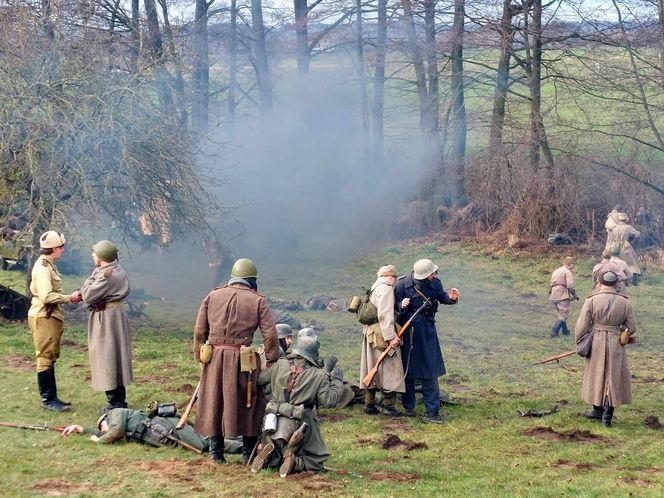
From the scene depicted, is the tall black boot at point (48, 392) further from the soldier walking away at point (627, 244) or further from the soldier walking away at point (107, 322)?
the soldier walking away at point (627, 244)

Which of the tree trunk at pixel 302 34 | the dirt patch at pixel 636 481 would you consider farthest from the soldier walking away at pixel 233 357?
the tree trunk at pixel 302 34

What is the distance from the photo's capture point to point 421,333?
1102cm

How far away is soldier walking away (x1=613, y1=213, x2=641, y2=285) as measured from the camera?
855 inches

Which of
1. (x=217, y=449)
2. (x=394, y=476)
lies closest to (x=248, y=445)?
(x=217, y=449)

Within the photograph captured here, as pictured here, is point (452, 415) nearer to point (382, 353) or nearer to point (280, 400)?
point (382, 353)

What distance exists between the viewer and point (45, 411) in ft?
34.4

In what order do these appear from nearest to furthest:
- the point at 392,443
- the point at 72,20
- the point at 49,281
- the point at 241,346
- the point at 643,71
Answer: the point at 241,346 → the point at 392,443 → the point at 49,281 → the point at 72,20 → the point at 643,71

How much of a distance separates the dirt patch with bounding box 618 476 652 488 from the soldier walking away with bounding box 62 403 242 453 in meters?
3.45

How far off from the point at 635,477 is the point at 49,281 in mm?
6211

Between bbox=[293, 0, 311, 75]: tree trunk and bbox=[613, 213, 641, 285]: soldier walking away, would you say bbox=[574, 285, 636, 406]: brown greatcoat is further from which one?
bbox=[293, 0, 311, 75]: tree trunk

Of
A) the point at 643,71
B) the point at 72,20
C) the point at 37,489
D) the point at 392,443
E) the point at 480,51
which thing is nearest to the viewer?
the point at 37,489

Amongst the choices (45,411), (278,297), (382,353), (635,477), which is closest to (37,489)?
(45,411)

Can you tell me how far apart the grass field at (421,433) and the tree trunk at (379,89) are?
15.1 meters

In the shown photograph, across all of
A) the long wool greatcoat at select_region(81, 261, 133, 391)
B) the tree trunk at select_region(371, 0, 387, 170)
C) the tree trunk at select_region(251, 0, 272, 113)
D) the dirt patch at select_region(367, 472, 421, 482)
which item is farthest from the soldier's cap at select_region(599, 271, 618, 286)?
the tree trunk at select_region(251, 0, 272, 113)
